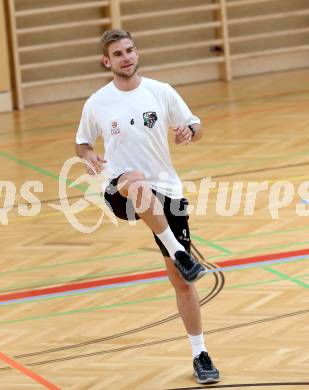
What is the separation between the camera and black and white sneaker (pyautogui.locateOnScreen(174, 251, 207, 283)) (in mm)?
5020

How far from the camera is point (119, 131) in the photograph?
516 centimetres

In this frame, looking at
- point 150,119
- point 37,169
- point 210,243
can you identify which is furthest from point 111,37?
point 37,169

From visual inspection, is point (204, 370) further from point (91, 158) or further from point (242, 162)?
point (242, 162)

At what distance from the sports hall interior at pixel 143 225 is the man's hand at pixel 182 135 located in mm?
1180

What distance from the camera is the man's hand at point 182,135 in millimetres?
5133

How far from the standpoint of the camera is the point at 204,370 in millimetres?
5223

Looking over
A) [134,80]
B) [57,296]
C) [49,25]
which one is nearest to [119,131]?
[134,80]

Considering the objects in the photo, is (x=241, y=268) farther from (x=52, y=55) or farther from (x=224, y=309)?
(x=52, y=55)

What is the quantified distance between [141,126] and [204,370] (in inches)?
48.2

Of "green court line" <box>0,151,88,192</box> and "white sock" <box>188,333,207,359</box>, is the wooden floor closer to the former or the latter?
"green court line" <box>0,151,88,192</box>

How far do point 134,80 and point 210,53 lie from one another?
10569 mm

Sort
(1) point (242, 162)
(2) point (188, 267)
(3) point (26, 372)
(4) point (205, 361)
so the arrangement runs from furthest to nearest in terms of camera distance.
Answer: (1) point (242, 162)
(3) point (26, 372)
(4) point (205, 361)
(2) point (188, 267)

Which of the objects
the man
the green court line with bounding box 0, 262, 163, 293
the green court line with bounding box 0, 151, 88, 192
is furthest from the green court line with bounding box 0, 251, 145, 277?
the man

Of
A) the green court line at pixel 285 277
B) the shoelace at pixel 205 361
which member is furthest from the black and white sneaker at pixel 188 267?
the green court line at pixel 285 277
